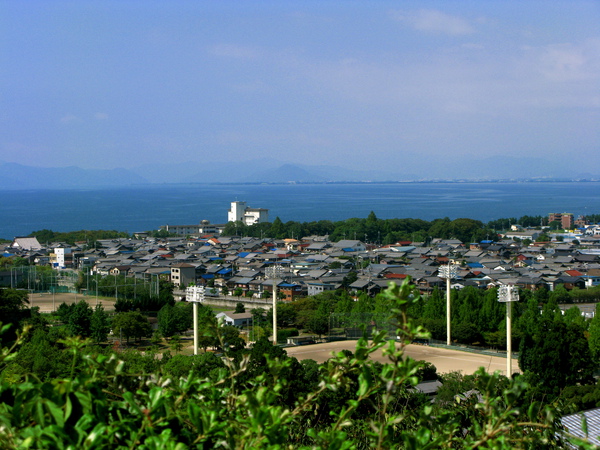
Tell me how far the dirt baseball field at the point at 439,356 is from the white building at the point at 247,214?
23097mm

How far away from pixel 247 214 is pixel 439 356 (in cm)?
2505

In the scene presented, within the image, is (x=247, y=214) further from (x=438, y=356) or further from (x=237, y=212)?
(x=438, y=356)

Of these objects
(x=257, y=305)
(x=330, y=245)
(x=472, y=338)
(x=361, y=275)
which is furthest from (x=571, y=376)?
(x=330, y=245)

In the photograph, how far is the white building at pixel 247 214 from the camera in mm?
33031

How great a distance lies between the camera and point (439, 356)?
9.12 m

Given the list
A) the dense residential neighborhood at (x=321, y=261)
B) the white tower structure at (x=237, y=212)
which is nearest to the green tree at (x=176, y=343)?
the dense residential neighborhood at (x=321, y=261)

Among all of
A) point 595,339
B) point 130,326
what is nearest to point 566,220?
point 595,339

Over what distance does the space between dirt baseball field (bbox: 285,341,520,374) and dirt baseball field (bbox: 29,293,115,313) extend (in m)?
5.56

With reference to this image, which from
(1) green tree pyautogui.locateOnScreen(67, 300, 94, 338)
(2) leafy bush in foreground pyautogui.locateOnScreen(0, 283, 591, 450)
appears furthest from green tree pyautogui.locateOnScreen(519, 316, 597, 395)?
(1) green tree pyautogui.locateOnScreen(67, 300, 94, 338)

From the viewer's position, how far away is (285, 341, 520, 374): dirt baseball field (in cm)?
838

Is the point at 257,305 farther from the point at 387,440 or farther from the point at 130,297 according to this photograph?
the point at 387,440

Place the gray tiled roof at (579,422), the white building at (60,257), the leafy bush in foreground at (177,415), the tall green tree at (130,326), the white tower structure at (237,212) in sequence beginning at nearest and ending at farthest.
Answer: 1. the leafy bush in foreground at (177,415)
2. the gray tiled roof at (579,422)
3. the tall green tree at (130,326)
4. the white building at (60,257)
5. the white tower structure at (237,212)

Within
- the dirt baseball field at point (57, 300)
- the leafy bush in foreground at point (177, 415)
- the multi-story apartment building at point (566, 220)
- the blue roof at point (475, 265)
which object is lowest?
the dirt baseball field at point (57, 300)

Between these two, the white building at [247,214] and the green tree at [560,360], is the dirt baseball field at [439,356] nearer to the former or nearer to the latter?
the green tree at [560,360]
